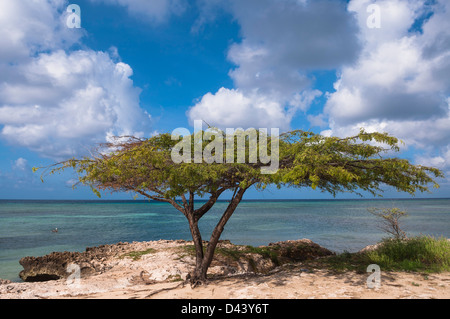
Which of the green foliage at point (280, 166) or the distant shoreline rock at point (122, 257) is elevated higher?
the green foliage at point (280, 166)

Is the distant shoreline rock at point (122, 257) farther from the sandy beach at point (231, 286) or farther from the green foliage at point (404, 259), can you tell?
the green foliage at point (404, 259)

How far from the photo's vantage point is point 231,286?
27.4ft

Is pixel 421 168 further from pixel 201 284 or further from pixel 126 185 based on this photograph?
pixel 126 185

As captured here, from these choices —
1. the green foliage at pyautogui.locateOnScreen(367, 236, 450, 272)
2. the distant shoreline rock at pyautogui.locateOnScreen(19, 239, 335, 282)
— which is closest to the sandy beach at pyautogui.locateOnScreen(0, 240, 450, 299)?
the distant shoreline rock at pyautogui.locateOnScreen(19, 239, 335, 282)

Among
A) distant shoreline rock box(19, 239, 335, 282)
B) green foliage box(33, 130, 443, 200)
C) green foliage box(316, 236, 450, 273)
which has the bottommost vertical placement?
distant shoreline rock box(19, 239, 335, 282)

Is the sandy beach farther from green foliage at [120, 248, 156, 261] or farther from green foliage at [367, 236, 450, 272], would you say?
green foliage at [120, 248, 156, 261]

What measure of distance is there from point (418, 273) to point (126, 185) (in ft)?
29.3

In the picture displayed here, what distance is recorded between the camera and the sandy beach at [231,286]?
7081 millimetres

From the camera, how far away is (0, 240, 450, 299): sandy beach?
7.08 meters

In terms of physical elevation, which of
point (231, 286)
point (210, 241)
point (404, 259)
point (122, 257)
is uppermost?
point (210, 241)

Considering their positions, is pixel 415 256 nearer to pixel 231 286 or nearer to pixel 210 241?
pixel 231 286

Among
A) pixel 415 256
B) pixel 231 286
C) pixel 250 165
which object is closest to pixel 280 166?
pixel 250 165

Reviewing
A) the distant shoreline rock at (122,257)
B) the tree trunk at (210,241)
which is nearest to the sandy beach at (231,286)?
the distant shoreline rock at (122,257)

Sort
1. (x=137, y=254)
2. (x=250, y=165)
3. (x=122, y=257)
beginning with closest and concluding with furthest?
1. (x=250, y=165)
2. (x=122, y=257)
3. (x=137, y=254)
